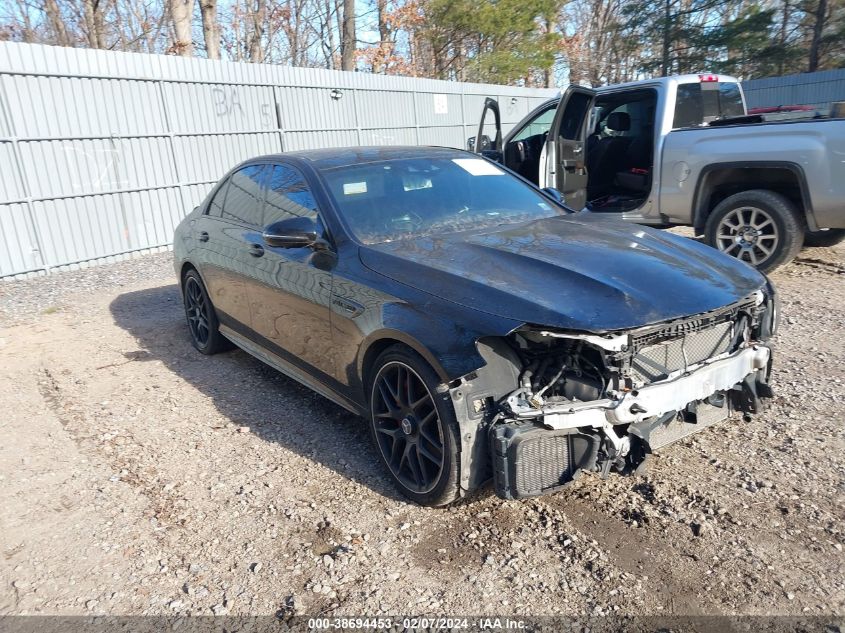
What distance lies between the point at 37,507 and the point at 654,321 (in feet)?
10.7

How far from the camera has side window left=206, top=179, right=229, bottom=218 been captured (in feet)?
17.1

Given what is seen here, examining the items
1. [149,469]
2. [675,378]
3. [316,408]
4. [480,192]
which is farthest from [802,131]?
[149,469]

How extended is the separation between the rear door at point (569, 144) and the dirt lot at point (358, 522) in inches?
123

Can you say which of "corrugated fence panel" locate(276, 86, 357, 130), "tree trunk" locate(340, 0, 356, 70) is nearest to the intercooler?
"corrugated fence panel" locate(276, 86, 357, 130)

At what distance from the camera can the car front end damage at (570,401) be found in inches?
103

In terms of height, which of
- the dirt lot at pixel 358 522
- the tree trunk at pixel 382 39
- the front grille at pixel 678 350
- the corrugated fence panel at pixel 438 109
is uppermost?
the tree trunk at pixel 382 39

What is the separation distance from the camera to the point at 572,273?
2951 millimetres

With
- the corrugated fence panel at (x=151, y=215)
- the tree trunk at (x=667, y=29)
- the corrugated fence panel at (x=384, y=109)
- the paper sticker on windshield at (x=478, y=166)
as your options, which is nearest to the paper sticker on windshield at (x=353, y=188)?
the paper sticker on windshield at (x=478, y=166)

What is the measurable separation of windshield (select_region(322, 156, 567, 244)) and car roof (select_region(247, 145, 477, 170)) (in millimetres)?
73

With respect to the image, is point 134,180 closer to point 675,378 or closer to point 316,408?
point 316,408

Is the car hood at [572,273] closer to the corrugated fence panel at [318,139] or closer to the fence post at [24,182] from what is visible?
the fence post at [24,182]

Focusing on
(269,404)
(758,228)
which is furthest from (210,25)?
(269,404)

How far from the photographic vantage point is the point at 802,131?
5.80 metres

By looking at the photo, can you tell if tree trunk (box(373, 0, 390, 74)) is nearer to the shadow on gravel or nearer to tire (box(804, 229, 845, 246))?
tire (box(804, 229, 845, 246))
